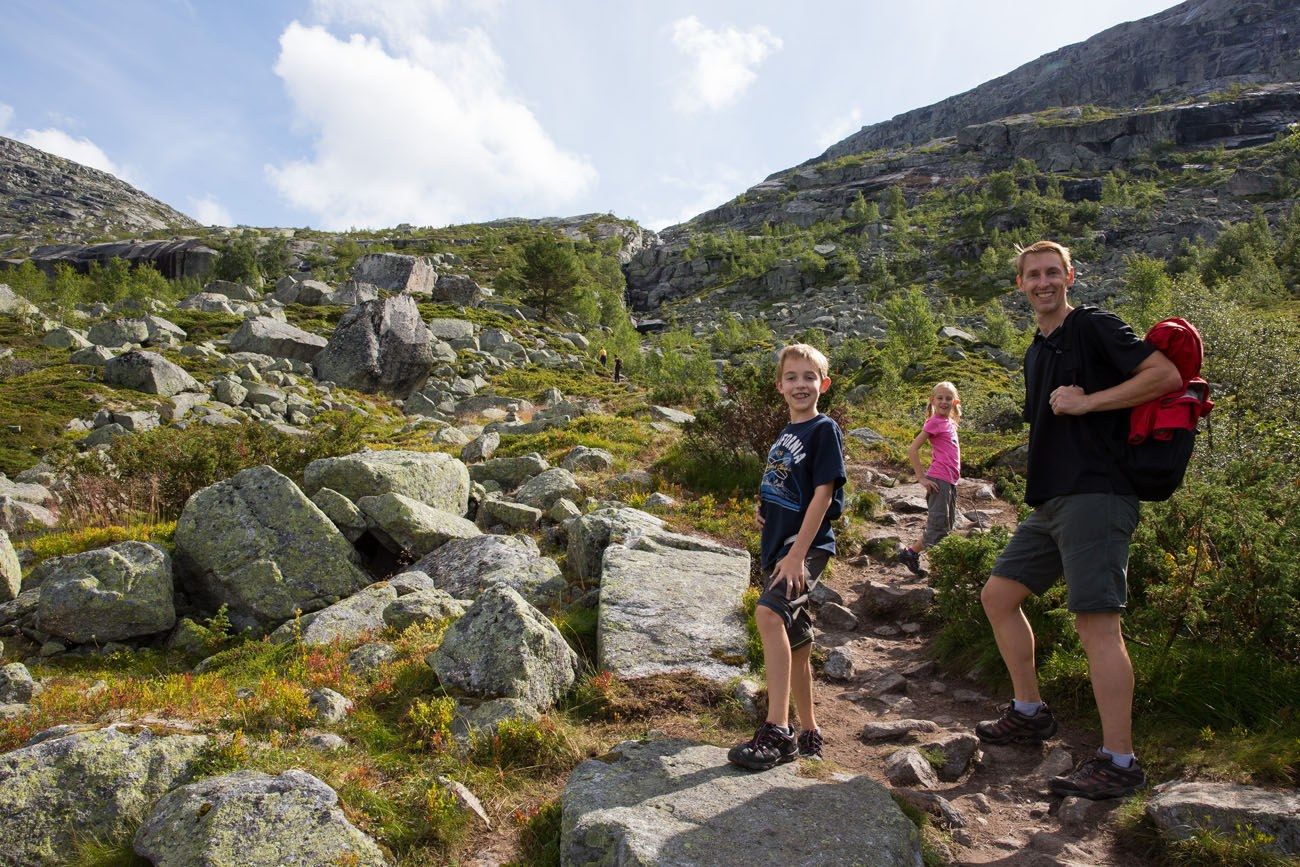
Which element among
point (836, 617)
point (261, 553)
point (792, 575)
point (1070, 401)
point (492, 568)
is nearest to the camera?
point (1070, 401)

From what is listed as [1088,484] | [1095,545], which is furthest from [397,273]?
[1095,545]

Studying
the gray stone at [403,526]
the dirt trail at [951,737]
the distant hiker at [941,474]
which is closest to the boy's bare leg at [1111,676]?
the dirt trail at [951,737]

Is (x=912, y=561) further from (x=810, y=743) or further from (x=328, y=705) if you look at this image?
(x=328, y=705)

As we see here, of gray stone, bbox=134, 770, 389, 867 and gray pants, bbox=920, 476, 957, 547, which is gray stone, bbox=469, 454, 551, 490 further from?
gray stone, bbox=134, 770, 389, 867

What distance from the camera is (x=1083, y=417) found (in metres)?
3.69

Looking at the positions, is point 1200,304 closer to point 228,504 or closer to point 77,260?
point 228,504

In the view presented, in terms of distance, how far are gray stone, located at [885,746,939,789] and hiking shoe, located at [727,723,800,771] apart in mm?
860

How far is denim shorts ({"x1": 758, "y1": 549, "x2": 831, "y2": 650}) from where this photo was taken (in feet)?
13.3

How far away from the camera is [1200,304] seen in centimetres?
2623

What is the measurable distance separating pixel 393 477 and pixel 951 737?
766 centimetres

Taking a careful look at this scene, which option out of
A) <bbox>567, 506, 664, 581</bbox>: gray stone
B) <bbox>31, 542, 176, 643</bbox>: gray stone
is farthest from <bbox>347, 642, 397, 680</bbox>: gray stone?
<bbox>31, 542, 176, 643</bbox>: gray stone

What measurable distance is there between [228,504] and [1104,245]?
353 ft

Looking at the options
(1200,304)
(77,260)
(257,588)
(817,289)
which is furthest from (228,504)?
(77,260)

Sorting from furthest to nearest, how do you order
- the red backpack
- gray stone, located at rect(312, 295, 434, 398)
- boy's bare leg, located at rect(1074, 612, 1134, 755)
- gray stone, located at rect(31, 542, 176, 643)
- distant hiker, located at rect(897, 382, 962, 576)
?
1. gray stone, located at rect(312, 295, 434, 398)
2. distant hiker, located at rect(897, 382, 962, 576)
3. gray stone, located at rect(31, 542, 176, 643)
4. boy's bare leg, located at rect(1074, 612, 1134, 755)
5. the red backpack
